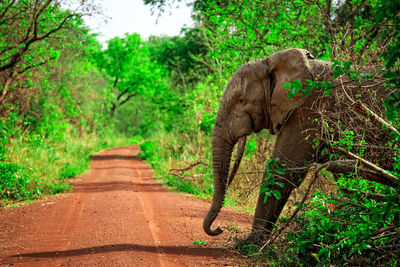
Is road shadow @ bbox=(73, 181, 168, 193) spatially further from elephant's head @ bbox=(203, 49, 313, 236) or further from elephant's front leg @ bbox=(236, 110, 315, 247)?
elephant's front leg @ bbox=(236, 110, 315, 247)

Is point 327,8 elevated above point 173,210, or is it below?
above

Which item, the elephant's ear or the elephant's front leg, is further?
the elephant's ear

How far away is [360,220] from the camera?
153 inches

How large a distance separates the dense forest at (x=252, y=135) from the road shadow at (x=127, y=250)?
620mm

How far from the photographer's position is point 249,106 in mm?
5781

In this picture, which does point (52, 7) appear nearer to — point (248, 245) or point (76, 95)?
point (248, 245)

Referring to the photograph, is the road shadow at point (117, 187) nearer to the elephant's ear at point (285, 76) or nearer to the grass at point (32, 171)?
the grass at point (32, 171)

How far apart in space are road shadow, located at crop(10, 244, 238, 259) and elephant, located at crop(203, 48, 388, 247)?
30 cm

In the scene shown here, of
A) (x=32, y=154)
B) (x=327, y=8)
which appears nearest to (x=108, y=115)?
(x=32, y=154)

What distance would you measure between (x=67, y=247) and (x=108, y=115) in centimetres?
2935

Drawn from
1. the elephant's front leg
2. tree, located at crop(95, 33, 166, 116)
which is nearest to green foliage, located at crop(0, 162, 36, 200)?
the elephant's front leg

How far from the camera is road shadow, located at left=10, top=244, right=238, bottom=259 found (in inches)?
198

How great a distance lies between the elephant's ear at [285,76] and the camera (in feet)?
17.4

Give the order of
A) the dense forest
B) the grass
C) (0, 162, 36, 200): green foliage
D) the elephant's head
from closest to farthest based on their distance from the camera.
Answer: the dense forest → the elephant's head → (0, 162, 36, 200): green foliage → the grass
